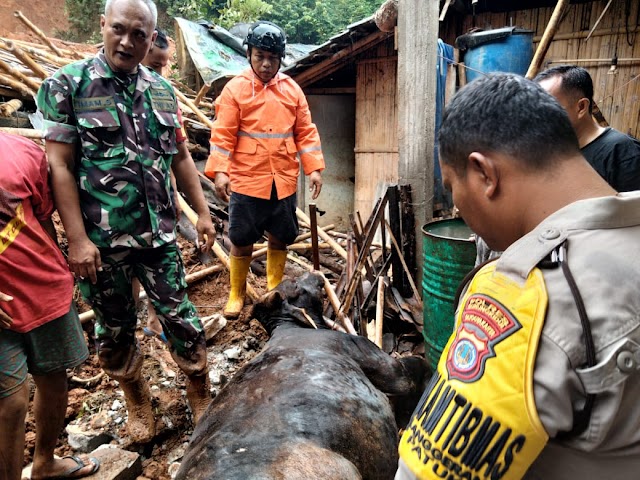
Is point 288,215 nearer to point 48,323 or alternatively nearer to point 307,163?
point 307,163

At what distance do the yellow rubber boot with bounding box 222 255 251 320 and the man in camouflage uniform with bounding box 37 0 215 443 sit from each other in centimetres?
149

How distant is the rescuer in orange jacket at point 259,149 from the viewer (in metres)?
4.11

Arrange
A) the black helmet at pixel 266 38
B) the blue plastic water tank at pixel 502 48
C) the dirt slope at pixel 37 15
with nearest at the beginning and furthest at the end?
1. the black helmet at pixel 266 38
2. the blue plastic water tank at pixel 502 48
3. the dirt slope at pixel 37 15

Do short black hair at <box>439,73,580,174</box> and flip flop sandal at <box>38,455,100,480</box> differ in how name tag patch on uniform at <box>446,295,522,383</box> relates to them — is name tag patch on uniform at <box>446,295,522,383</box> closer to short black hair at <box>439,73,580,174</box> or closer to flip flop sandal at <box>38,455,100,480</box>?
short black hair at <box>439,73,580,174</box>

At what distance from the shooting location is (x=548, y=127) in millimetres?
935

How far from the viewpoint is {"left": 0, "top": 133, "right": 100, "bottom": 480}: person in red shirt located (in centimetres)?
198

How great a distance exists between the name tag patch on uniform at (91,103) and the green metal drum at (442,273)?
2298 millimetres

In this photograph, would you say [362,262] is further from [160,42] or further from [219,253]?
[160,42]

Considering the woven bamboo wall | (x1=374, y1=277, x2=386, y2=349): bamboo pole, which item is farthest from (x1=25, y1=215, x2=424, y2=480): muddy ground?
the woven bamboo wall

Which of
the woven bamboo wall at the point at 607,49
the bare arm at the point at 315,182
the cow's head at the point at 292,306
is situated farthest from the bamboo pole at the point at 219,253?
the woven bamboo wall at the point at 607,49

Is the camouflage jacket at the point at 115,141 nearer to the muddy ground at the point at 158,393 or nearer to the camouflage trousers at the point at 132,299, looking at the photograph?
the camouflage trousers at the point at 132,299

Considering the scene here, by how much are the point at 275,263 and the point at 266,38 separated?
2.07m

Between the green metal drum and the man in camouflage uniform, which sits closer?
the man in camouflage uniform

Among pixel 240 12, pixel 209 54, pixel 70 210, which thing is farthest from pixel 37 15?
pixel 70 210
